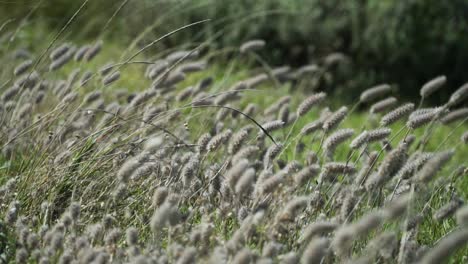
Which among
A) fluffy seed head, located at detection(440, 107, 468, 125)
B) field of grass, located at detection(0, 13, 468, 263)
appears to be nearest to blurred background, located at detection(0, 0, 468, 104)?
field of grass, located at detection(0, 13, 468, 263)

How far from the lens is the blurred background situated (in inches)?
262

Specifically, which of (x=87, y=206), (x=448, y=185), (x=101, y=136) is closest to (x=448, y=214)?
(x=448, y=185)

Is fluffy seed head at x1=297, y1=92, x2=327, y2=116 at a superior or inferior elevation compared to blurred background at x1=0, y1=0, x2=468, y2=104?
inferior

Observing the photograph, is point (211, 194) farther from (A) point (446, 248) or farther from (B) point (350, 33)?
(B) point (350, 33)

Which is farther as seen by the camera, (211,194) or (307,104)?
(307,104)

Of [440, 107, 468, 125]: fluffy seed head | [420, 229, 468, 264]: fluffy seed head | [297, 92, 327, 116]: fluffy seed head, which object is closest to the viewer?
[420, 229, 468, 264]: fluffy seed head

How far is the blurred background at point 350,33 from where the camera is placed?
6.65 meters

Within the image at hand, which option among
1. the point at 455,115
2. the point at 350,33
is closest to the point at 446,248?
the point at 455,115

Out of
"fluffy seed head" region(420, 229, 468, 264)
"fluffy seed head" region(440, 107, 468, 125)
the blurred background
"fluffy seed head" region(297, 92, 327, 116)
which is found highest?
the blurred background

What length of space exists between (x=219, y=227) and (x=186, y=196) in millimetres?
257

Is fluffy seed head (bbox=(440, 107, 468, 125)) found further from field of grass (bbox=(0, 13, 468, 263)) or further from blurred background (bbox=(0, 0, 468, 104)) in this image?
blurred background (bbox=(0, 0, 468, 104))

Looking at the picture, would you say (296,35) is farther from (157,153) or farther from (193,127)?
(157,153)

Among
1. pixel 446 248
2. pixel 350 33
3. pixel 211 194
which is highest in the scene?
pixel 350 33

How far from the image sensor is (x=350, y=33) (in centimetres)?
680
